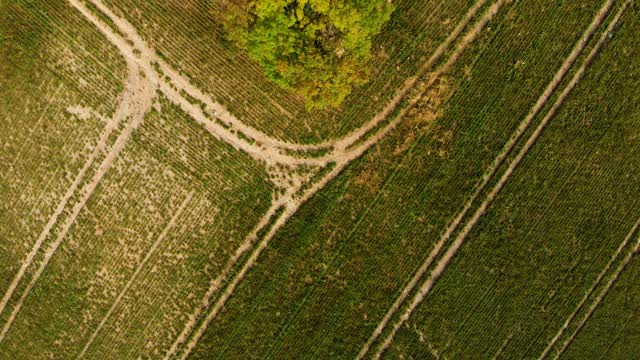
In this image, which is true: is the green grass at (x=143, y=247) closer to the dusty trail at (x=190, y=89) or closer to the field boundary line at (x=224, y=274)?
the field boundary line at (x=224, y=274)

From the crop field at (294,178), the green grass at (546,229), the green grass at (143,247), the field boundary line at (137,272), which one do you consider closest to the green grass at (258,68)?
the crop field at (294,178)

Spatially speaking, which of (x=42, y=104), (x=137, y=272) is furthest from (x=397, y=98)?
(x=42, y=104)

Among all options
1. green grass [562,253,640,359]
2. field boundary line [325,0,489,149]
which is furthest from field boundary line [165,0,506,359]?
green grass [562,253,640,359]

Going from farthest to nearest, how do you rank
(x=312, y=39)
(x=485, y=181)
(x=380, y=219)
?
(x=485, y=181)
(x=380, y=219)
(x=312, y=39)

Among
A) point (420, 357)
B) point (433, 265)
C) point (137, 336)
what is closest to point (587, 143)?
point (433, 265)

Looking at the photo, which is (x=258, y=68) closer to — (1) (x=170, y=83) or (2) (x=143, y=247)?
(1) (x=170, y=83)

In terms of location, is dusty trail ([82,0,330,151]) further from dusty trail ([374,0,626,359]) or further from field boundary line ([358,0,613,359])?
dusty trail ([374,0,626,359])

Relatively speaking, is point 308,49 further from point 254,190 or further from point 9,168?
point 9,168
